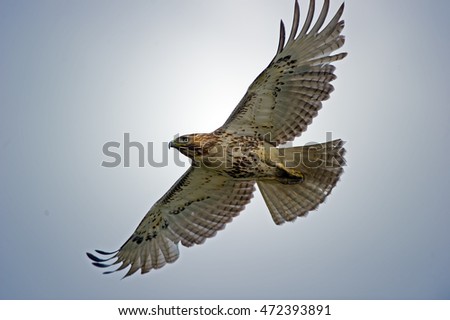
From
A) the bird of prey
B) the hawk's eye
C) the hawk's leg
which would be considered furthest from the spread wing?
the hawk's eye

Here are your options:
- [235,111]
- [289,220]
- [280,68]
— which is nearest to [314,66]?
[280,68]

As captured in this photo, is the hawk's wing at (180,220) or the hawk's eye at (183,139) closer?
the hawk's eye at (183,139)

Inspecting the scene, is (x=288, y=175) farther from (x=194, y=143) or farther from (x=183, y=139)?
(x=183, y=139)

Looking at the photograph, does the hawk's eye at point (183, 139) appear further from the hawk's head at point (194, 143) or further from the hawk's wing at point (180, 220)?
the hawk's wing at point (180, 220)

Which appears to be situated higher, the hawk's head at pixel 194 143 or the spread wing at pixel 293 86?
the spread wing at pixel 293 86

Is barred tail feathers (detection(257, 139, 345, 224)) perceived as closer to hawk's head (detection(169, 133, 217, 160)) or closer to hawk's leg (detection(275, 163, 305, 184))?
hawk's leg (detection(275, 163, 305, 184))

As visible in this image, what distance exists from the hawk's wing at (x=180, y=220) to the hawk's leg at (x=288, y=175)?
602 millimetres

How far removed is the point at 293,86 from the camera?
34.9ft

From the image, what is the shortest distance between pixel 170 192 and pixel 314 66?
9.21 ft

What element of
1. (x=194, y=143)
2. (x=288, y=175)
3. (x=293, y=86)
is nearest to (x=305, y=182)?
(x=288, y=175)

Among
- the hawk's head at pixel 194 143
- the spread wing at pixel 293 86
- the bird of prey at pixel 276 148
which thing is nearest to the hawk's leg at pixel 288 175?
the bird of prey at pixel 276 148

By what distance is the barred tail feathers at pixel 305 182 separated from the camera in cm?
1074

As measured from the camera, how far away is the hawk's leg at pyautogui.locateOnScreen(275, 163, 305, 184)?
35.2ft

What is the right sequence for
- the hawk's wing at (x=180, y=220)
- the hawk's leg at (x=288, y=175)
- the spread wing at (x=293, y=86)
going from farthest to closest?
1. the hawk's wing at (x=180, y=220)
2. the hawk's leg at (x=288, y=175)
3. the spread wing at (x=293, y=86)
